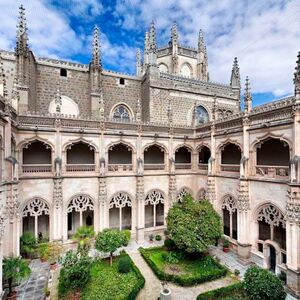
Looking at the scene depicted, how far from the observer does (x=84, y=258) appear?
1082 centimetres

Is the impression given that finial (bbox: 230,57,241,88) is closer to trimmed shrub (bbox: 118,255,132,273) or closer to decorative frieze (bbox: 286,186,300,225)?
decorative frieze (bbox: 286,186,300,225)

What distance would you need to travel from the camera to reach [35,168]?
15016 millimetres

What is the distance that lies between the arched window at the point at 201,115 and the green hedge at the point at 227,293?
56.0ft

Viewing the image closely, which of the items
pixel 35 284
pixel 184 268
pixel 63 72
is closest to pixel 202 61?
pixel 63 72

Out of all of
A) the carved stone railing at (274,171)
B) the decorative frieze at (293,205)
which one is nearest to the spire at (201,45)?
the carved stone railing at (274,171)

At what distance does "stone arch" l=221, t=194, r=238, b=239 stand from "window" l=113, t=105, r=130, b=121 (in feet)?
42.9

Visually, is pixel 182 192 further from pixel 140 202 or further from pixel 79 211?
pixel 79 211

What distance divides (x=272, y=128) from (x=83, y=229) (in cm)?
1393

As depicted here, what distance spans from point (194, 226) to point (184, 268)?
2.68 meters

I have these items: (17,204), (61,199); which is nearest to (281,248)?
(61,199)

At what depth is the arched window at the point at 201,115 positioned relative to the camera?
23.9m

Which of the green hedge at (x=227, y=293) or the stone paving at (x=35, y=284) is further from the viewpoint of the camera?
the stone paving at (x=35, y=284)

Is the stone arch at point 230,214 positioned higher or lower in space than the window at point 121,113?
lower

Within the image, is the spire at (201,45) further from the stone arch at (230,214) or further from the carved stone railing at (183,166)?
the stone arch at (230,214)
